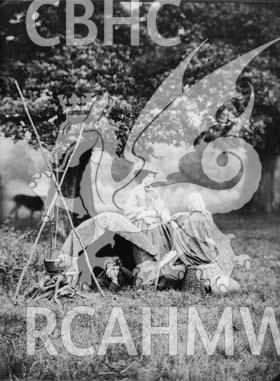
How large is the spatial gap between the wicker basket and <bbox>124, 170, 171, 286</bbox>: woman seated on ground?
27 cm

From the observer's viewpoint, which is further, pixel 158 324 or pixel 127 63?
pixel 127 63

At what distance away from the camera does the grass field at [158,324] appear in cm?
426

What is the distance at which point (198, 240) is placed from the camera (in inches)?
191

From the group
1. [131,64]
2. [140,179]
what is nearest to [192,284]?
[140,179]

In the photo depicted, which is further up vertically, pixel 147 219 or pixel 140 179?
pixel 140 179

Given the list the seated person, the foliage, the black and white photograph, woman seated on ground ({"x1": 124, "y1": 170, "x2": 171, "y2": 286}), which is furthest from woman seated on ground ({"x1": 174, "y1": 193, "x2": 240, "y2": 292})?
the foliage

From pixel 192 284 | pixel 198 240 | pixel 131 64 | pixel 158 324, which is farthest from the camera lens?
pixel 131 64

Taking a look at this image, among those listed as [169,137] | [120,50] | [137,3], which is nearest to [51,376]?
[169,137]

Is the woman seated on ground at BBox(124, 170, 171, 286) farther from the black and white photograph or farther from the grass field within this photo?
the grass field

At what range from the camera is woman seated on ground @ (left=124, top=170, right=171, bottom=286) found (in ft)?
15.6

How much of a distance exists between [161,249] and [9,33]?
2.40m

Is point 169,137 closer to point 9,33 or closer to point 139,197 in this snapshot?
point 139,197

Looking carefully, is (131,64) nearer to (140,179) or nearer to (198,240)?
(140,179)

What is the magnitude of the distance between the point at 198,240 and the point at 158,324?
80 centimetres
